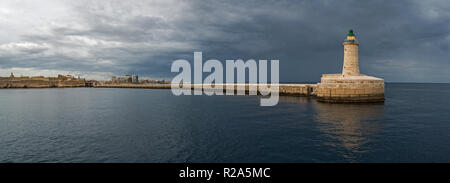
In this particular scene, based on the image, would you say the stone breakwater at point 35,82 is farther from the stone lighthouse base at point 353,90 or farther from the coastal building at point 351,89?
the stone lighthouse base at point 353,90

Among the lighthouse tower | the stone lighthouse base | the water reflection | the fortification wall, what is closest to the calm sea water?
the water reflection

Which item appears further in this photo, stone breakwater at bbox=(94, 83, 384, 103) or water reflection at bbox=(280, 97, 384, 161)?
stone breakwater at bbox=(94, 83, 384, 103)

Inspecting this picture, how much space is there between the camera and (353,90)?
37188 millimetres

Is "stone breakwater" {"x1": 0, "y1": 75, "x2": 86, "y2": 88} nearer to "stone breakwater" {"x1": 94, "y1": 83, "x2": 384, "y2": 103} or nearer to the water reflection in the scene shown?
"stone breakwater" {"x1": 94, "y1": 83, "x2": 384, "y2": 103}

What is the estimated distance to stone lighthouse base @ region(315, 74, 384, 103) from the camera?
37188 millimetres

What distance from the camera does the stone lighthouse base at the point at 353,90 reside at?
3719 cm

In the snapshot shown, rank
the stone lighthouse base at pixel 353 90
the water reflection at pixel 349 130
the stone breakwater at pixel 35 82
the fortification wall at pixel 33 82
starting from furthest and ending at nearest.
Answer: the stone breakwater at pixel 35 82
the fortification wall at pixel 33 82
the stone lighthouse base at pixel 353 90
the water reflection at pixel 349 130

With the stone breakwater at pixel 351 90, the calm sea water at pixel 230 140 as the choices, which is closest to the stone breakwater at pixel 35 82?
the calm sea water at pixel 230 140

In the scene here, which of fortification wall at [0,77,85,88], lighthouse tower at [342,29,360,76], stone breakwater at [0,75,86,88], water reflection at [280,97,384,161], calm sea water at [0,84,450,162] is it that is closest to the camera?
calm sea water at [0,84,450,162]

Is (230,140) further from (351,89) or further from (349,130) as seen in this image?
(351,89)

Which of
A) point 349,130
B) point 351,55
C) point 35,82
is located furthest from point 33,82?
point 349,130
